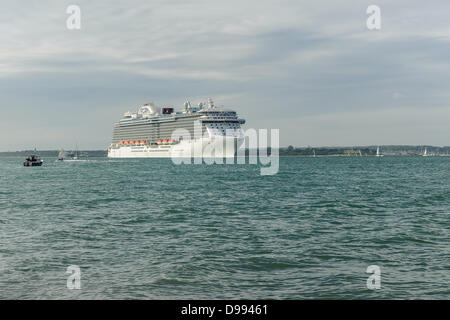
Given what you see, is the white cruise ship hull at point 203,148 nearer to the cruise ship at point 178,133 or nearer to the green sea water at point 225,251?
the cruise ship at point 178,133

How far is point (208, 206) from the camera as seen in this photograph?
2731cm

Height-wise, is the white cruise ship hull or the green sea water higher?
the white cruise ship hull

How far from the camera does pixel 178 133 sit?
143 m

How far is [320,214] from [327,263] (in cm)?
1098

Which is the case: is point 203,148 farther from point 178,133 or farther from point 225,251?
point 225,251

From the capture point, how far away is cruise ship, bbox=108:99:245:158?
129375 millimetres

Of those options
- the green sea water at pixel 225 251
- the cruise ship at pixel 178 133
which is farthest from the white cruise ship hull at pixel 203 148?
the green sea water at pixel 225 251

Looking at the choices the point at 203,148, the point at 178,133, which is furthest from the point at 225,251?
the point at 178,133

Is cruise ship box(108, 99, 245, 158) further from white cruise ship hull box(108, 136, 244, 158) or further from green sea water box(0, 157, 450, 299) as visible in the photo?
green sea water box(0, 157, 450, 299)

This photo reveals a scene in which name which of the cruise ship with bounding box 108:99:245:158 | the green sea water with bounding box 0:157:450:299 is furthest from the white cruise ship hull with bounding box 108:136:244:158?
the green sea water with bounding box 0:157:450:299

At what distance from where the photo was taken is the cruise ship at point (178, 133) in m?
129
